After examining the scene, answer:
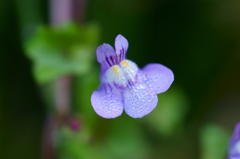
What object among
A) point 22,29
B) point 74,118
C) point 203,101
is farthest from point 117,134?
point 22,29

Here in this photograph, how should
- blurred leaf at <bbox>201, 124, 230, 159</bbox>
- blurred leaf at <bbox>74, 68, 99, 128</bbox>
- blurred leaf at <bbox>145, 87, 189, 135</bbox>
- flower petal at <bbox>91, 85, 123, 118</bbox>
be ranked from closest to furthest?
flower petal at <bbox>91, 85, 123, 118</bbox> < blurred leaf at <bbox>201, 124, 230, 159</bbox> < blurred leaf at <bbox>74, 68, 99, 128</bbox> < blurred leaf at <bbox>145, 87, 189, 135</bbox>

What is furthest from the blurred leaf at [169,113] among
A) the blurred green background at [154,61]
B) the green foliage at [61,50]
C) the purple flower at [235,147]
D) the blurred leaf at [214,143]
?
the purple flower at [235,147]

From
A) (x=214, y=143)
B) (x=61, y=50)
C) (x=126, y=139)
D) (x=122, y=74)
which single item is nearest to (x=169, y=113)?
(x=126, y=139)

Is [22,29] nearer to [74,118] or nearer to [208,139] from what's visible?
[74,118]

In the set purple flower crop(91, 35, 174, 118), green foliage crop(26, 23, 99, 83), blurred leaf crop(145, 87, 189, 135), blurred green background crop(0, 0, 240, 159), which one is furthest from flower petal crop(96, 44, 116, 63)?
blurred leaf crop(145, 87, 189, 135)

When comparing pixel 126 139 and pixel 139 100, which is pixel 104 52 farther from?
pixel 126 139

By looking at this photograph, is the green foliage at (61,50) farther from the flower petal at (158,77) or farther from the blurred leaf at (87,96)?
the flower petal at (158,77)

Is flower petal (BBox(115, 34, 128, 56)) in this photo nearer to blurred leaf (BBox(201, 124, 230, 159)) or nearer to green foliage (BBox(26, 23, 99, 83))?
green foliage (BBox(26, 23, 99, 83))
